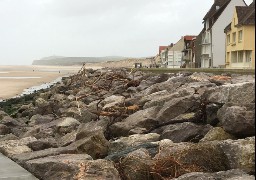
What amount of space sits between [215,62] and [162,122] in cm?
3746

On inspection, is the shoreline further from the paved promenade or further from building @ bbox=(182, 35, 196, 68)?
the paved promenade

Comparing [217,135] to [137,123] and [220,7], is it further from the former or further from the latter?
[220,7]

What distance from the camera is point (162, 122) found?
6.39m

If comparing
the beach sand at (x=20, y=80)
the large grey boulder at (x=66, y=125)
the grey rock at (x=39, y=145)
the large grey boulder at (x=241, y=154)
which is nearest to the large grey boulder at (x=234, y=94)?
the large grey boulder at (x=241, y=154)

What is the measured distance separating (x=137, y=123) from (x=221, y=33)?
124 feet

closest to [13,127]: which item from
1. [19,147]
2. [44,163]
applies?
[19,147]

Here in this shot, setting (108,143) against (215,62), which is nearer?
(108,143)

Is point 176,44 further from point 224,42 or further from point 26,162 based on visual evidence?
point 26,162

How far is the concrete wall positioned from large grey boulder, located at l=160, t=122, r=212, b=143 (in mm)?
37783

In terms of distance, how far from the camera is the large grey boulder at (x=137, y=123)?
21.5ft

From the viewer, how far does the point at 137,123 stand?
6.65 m

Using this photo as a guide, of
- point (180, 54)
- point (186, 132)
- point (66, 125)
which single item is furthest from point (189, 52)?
point (186, 132)

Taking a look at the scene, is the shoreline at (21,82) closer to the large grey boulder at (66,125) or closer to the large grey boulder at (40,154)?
the large grey boulder at (66,125)

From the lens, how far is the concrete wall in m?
42.4
